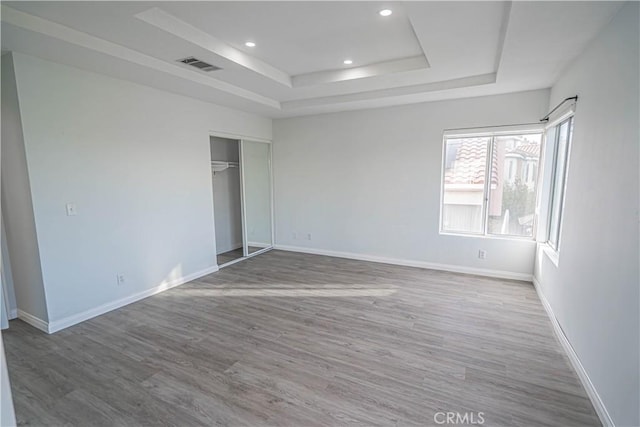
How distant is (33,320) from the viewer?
10.5 ft

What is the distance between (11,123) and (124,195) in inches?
43.7

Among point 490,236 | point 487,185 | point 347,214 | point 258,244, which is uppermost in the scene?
point 487,185

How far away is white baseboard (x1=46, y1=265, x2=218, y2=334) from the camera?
312 cm

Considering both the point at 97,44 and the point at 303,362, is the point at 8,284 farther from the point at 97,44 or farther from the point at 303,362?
the point at 303,362

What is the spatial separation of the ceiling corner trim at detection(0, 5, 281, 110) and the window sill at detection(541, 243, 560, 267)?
13.7 ft

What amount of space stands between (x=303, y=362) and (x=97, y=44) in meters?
3.15

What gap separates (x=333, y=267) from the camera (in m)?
5.11

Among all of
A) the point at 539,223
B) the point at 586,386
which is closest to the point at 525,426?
the point at 586,386

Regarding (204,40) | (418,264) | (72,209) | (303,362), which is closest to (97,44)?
(204,40)

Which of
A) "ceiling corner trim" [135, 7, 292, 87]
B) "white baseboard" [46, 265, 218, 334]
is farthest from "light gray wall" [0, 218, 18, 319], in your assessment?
"ceiling corner trim" [135, 7, 292, 87]

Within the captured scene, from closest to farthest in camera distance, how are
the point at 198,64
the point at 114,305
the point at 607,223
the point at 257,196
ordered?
the point at 607,223, the point at 198,64, the point at 114,305, the point at 257,196

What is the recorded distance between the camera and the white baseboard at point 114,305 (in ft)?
10.2

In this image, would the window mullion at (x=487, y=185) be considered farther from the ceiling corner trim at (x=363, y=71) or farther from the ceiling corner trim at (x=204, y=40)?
the ceiling corner trim at (x=204, y=40)

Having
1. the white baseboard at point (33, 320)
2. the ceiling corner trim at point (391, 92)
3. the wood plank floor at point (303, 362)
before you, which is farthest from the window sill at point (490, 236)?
the white baseboard at point (33, 320)
